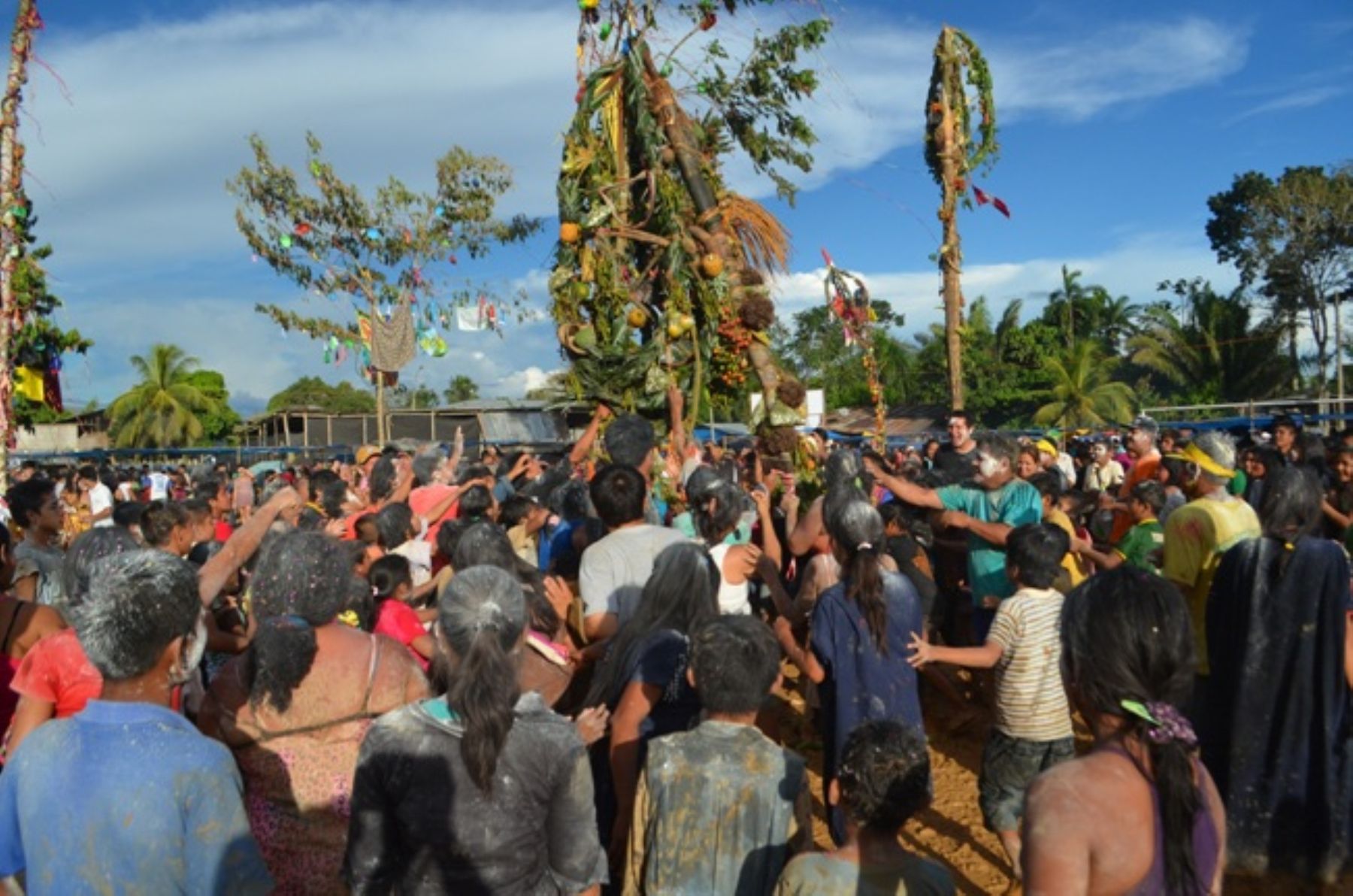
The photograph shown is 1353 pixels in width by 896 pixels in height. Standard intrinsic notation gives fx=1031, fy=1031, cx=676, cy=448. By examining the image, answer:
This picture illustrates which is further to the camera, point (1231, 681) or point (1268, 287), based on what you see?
point (1268, 287)

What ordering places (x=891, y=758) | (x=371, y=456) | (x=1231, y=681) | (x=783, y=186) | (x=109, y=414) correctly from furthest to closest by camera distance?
1. (x=109, y=414)
2. (x=783, y=186)
3. (x=371, y=456)
4. (x=1231, y=681)
5. (x=891, y=758)

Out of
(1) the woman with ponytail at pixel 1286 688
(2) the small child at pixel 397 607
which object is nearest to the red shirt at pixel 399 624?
Answer: (2) the small child at pixel 397 607

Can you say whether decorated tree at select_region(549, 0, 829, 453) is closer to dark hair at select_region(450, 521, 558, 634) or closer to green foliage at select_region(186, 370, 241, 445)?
dark hair at select_region(450, 521, 558, 634)

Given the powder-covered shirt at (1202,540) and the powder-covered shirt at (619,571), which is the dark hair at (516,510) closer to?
the powder-covered shirt at (619,571)

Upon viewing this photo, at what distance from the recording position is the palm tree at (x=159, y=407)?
38.6 meters

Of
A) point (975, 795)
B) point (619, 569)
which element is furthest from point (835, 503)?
point (975, 795)

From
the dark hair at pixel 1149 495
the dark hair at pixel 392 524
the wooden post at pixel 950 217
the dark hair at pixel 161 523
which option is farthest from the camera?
the wooden post at pixel 950 217

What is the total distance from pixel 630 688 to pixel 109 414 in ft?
142

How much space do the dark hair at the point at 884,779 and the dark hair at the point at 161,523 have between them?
12.5 feet

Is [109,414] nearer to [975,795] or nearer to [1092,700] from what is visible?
[975,795]

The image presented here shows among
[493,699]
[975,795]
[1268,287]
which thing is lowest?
[975,795]

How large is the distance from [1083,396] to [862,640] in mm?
31945

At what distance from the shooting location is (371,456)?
10672mm

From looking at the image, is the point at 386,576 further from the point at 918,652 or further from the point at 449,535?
the point at 918,652
